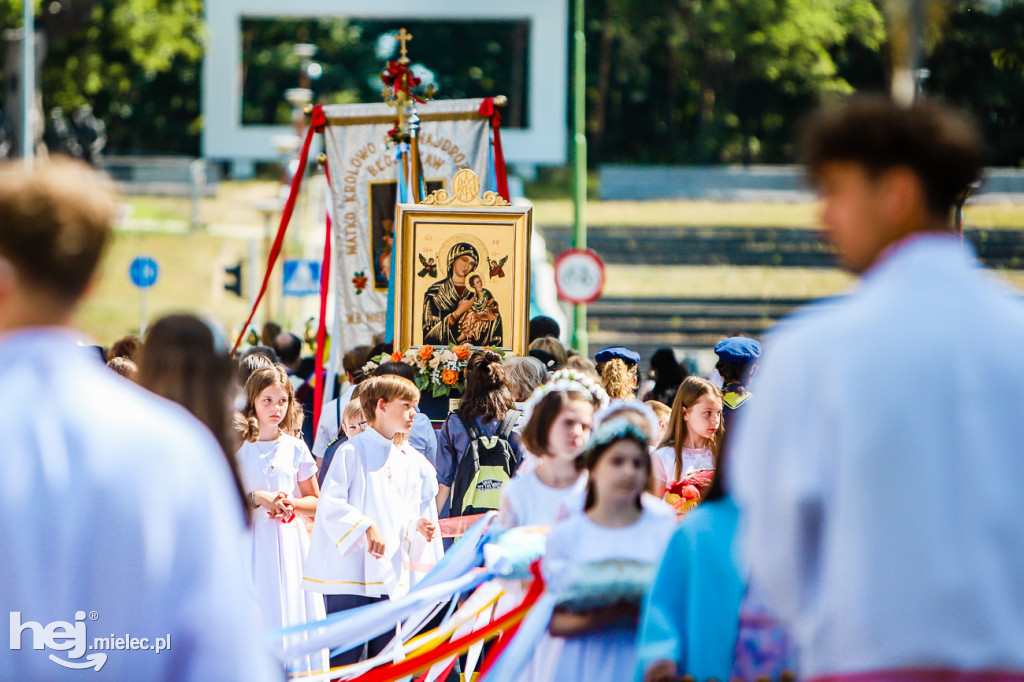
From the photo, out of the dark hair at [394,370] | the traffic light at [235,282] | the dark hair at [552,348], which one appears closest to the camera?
the dark hair at [394,370]

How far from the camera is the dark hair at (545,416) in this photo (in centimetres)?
484

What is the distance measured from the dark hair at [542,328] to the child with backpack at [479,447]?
3.03 meters

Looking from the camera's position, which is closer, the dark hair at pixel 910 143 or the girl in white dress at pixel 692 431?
the dark hair at pixel 910 143

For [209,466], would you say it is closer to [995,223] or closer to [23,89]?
[23,89]

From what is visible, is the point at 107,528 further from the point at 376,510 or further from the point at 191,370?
the point at 376,510

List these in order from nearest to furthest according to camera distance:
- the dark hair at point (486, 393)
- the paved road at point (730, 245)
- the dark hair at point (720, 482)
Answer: the dark hair at point (720, 482) → the dark hair at point (486, 393) → the paved road at point (730, 245)

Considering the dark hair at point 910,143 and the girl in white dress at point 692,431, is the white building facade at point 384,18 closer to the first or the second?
the girl in white dress at point 692,431

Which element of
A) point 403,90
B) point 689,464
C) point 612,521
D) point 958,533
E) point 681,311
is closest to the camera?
point 958,533

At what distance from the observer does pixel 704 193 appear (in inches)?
1642

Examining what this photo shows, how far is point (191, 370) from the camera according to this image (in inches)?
148

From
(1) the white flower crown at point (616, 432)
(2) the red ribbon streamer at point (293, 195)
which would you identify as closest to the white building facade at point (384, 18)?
(2) the red ribbon streamer at point (293, 195)

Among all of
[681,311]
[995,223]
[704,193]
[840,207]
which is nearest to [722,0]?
[704,193]

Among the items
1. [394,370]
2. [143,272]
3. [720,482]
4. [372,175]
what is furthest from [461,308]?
[143,272]

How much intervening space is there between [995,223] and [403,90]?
85.6ft
